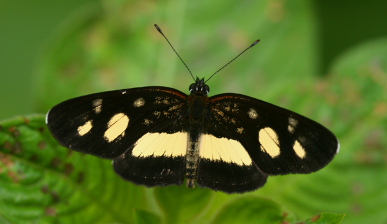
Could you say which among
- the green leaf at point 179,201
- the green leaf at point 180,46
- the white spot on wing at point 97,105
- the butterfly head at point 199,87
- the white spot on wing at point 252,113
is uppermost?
the green leaf at point 180,46

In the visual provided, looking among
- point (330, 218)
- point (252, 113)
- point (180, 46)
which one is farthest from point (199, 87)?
point (330, 218)

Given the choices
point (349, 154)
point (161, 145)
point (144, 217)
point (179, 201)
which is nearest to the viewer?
point (144, 217)

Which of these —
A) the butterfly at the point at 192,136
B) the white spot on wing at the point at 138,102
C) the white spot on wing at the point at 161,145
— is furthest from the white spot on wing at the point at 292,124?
the white spot on wing at the point at 138,102

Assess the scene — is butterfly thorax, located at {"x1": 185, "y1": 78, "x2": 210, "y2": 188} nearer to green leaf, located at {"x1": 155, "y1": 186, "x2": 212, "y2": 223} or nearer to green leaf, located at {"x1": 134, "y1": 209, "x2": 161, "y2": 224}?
green leaf, located at {"x1": 155, "y1": 186, "x2": 212, "y2": 223}

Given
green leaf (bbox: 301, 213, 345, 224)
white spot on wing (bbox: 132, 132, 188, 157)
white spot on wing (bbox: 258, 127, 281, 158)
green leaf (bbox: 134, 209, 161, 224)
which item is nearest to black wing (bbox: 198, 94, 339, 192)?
white spot on wing (bbox: 258, 127, 281, 158)

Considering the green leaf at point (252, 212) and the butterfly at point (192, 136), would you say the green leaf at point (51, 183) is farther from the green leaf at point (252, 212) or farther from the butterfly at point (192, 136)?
the green leaf at point (252, 212)

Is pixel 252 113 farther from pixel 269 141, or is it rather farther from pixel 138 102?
pixel 138 102
